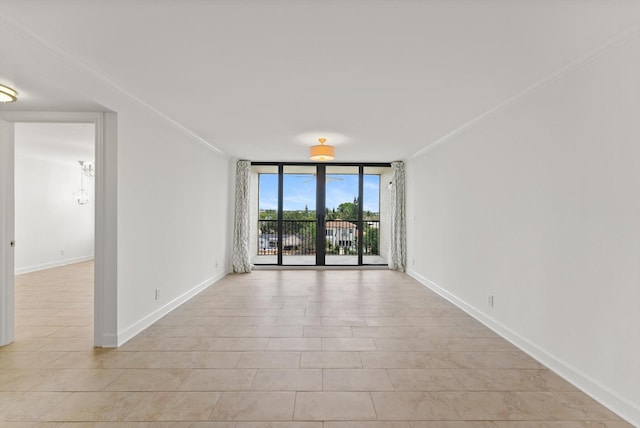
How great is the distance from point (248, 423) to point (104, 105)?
2.69 metres

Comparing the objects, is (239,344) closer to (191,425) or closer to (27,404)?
(191,425)

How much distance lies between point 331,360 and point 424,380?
73 centimetres

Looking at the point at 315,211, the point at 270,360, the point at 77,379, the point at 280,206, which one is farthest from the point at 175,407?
the point at 315,211

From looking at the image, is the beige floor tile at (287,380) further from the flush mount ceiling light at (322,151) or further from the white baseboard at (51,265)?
the white baseboard at (51,265)

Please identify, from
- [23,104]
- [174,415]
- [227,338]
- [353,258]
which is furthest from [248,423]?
[353,258]

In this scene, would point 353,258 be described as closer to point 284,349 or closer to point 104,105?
point 284,349

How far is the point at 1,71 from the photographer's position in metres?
2.26

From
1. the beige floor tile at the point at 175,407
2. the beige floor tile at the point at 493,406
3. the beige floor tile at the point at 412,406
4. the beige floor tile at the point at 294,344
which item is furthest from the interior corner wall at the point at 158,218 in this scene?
the beige floor tile at the point at 493,406

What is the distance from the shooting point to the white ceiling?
69.7 inches

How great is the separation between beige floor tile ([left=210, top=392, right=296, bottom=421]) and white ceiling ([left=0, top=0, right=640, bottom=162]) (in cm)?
231

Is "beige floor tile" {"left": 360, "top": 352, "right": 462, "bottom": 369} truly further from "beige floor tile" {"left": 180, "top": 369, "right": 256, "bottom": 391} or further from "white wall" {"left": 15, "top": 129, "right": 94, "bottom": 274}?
"white wall" {"left": 15, "top": 129, "right": 94, "bottom": 274}

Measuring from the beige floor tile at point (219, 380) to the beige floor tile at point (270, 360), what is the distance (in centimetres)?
10

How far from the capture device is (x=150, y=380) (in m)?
2.34

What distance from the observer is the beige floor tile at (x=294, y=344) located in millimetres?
2881
